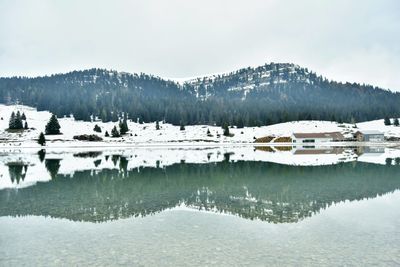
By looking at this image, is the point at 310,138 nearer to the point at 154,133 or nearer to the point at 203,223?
the point at 154,133


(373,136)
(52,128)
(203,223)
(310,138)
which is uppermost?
(52,128)

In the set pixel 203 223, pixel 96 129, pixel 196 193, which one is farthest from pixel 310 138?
pixel 203 223

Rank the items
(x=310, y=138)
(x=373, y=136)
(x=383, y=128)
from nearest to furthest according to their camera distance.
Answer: (x=310, y=138) < (x=373, y=136) < (x=383, y=128)

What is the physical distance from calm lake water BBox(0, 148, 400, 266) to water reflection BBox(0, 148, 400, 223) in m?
0.08

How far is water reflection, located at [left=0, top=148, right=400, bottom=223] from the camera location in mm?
20328

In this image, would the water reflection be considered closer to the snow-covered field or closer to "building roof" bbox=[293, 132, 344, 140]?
the snow-covered field

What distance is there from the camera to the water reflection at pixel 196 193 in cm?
2033

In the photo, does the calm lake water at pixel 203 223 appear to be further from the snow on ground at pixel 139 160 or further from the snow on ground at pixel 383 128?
the snow on ground at pixel 383 128

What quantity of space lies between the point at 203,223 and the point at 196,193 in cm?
906

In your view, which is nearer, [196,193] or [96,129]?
Answer: [196,193]

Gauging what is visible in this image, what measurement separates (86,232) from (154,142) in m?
130

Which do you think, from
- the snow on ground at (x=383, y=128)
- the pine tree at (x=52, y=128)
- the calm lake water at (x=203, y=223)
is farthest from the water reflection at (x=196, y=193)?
the snow on ground at (x=383, y=128)

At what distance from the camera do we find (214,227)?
16750mm

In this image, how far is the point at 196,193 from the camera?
87.4ft
